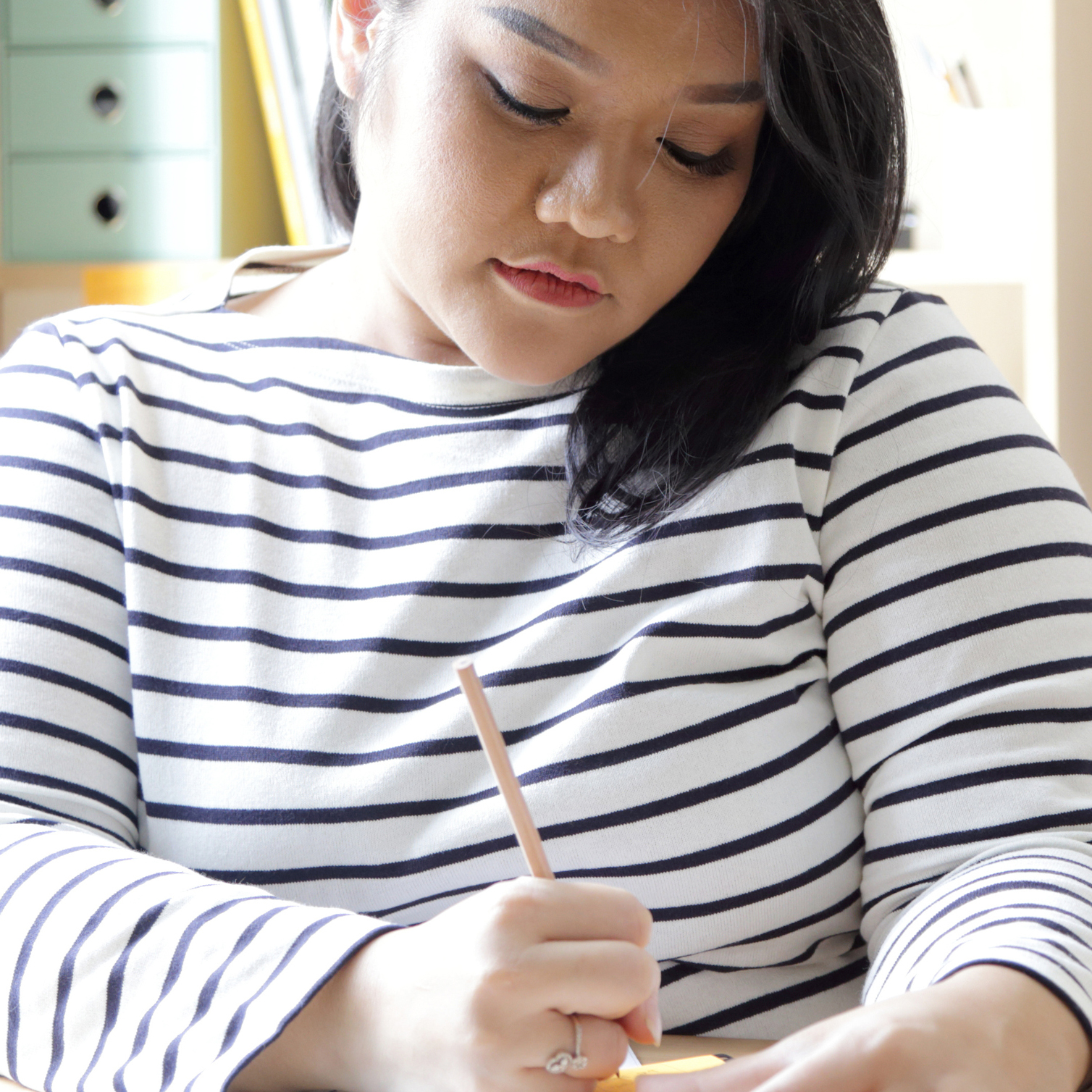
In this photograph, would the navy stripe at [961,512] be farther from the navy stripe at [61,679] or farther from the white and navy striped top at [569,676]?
the navy stripe at [61,679]

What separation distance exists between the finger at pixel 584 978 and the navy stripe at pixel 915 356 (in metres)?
0.36

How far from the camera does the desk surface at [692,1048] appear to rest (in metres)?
0.62

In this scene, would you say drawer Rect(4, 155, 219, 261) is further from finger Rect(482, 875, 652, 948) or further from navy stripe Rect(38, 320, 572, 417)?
finger Rect(482, 875, 652, 948)

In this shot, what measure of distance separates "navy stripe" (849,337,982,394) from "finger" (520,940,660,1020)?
356 mm

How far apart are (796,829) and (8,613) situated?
1.38ft

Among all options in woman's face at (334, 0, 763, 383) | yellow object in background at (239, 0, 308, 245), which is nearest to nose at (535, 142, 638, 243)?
woman's face at (334, 0, 763, 383)

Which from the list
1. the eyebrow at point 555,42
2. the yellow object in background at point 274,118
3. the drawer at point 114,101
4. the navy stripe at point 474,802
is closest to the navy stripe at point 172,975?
the navy stripe at point 474,802

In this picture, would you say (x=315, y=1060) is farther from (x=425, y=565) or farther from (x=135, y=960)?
(x=425, y=565)

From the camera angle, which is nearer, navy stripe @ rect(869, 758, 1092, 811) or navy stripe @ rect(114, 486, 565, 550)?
navy stripe @ rect(869, 758, 1092, 811)

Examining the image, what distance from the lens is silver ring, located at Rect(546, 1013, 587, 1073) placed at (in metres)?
0.48

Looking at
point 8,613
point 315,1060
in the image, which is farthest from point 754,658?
point 8,613

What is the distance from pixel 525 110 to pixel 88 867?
1.37ft

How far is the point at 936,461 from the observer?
0.68 metres

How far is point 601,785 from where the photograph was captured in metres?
0.65
